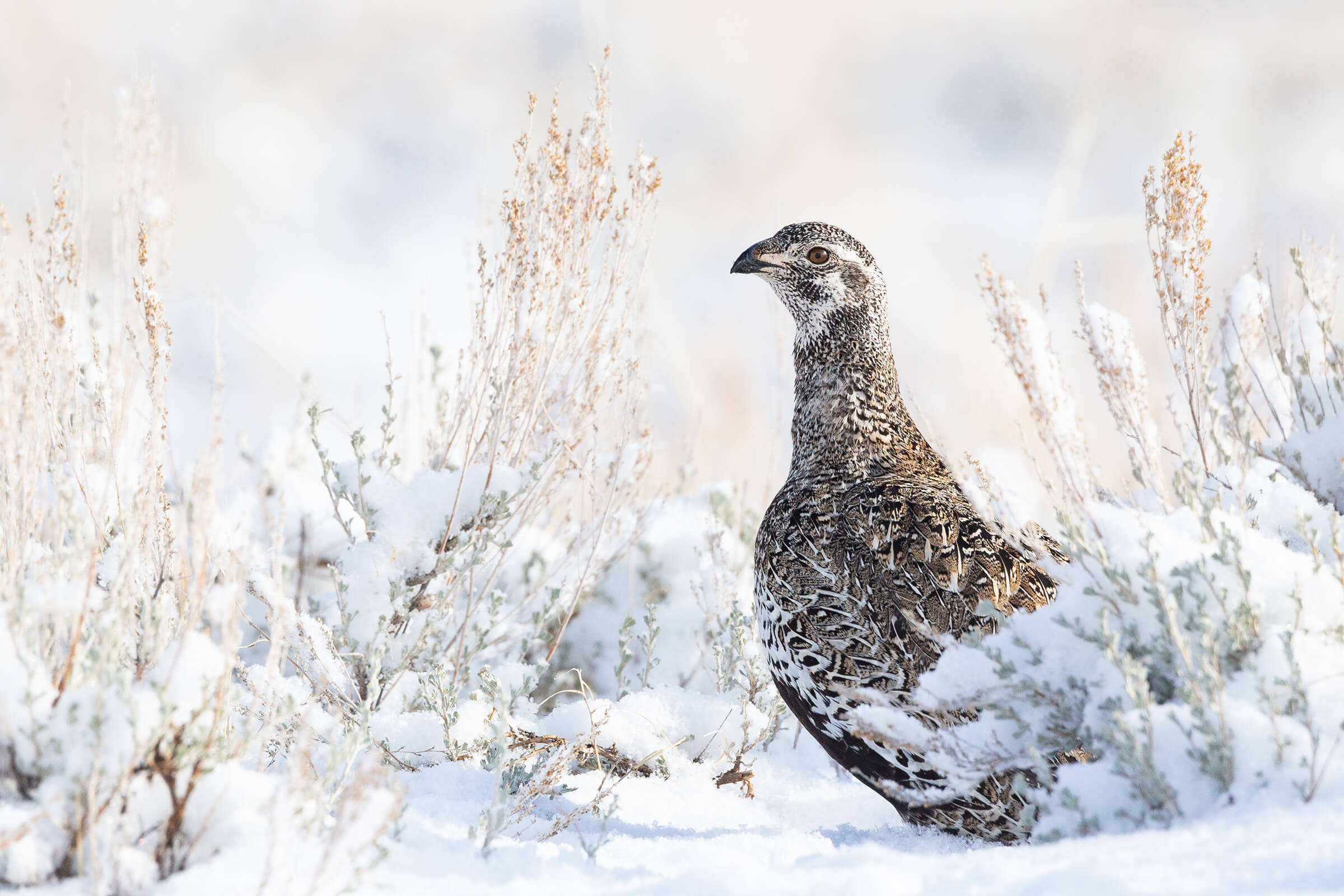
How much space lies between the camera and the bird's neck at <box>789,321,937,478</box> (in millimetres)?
3164

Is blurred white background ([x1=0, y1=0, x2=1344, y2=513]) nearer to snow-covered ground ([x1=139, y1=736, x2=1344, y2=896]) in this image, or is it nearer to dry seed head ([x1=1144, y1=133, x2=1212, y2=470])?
dry seed head ([x1=1144, y1=133, x2=1212, y2=470])

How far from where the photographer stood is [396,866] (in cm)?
181

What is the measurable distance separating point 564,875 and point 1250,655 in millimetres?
1231

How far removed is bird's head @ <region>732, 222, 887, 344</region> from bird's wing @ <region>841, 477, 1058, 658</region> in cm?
81

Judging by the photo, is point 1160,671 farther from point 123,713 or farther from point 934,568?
point 123,713

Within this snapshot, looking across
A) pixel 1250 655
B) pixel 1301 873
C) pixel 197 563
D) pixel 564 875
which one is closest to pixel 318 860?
pixel 564 875

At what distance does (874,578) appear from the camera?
2633 millimetres

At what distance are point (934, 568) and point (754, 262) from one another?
1.42m

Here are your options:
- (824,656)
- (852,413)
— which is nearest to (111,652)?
(824,656)

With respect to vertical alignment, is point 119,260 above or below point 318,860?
above

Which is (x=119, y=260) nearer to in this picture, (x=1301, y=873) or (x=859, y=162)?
(x=1301, y=873)

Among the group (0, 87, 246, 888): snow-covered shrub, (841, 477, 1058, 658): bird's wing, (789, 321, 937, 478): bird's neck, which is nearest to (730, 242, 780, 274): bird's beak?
(789, 321, 937, 478): bird's neck

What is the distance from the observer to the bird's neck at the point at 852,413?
3.16 meters

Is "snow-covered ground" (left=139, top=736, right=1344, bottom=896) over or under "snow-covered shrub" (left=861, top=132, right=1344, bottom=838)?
under
